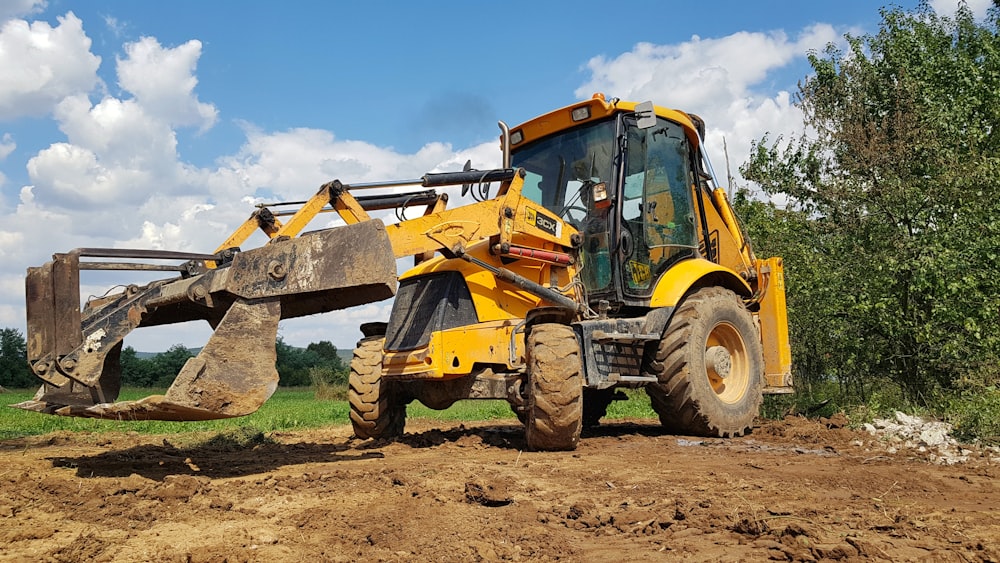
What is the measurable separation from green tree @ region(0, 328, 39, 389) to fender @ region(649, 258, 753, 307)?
136 feet

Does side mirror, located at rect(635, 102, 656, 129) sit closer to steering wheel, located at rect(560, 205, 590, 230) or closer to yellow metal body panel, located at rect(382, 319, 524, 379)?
steering wheel, located at rect(560, 205, 590, 230)

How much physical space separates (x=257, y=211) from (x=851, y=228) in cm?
871

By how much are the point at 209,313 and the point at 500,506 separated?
2.86 metres

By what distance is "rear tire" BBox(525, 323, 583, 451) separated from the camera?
21.7 ft

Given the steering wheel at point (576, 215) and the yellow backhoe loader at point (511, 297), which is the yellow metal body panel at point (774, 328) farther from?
the steering wheel at point (576, 215)

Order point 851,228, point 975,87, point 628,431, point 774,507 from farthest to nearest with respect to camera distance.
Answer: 1. point 975,87
2. point 851,228
3. point 628,431
4. point 774,507

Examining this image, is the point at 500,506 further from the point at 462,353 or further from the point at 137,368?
the point at 137,368

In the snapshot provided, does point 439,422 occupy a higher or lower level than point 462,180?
lower

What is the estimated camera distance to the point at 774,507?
4.70 m

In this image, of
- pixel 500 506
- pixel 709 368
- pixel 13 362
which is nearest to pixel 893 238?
pixel 709 368

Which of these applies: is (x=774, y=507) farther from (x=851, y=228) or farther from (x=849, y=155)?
(x=849, y=155)

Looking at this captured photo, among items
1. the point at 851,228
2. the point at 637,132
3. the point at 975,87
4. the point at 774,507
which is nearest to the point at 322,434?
the point at 637,132

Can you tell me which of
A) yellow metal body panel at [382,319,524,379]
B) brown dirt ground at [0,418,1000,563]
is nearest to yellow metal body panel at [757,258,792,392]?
brown dirt ground at [0,418,1000,563]

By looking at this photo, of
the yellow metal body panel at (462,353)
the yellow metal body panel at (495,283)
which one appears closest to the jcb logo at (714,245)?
the yellow metal body panel at (495,283)
